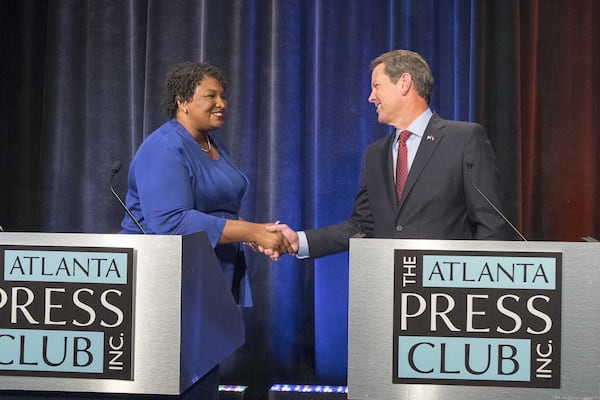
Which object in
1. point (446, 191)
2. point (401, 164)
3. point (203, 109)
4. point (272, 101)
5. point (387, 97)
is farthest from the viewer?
point (272, 101)

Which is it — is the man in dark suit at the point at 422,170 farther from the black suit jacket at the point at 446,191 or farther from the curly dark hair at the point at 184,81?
the curly dark hair at the point at 184,81

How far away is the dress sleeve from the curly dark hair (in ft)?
1.13

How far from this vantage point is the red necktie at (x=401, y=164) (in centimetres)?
248

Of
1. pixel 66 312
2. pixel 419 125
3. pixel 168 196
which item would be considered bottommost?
pixel 66 312

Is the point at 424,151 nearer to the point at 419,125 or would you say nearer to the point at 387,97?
the point at 419,125

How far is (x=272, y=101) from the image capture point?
3.50 m

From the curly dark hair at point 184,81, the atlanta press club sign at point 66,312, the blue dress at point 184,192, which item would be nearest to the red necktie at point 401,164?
the blue dress at point 184,192

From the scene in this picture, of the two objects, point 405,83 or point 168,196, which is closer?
point 168,196

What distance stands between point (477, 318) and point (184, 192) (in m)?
1.16

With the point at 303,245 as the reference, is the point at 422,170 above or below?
above

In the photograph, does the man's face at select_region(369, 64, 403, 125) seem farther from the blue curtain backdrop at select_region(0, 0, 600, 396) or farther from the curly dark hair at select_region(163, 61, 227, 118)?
the blue curtain backdrop at select_region(0, 0, 600, 396)

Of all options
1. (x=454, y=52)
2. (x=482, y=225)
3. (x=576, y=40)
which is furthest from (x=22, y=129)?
(x=576, y=40)

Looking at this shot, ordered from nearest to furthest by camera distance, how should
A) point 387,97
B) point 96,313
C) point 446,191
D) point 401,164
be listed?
point 96,313 → point 446,191 → point 401,164 → point 387,97

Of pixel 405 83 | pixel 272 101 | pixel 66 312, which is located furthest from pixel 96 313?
pixel 272 101
